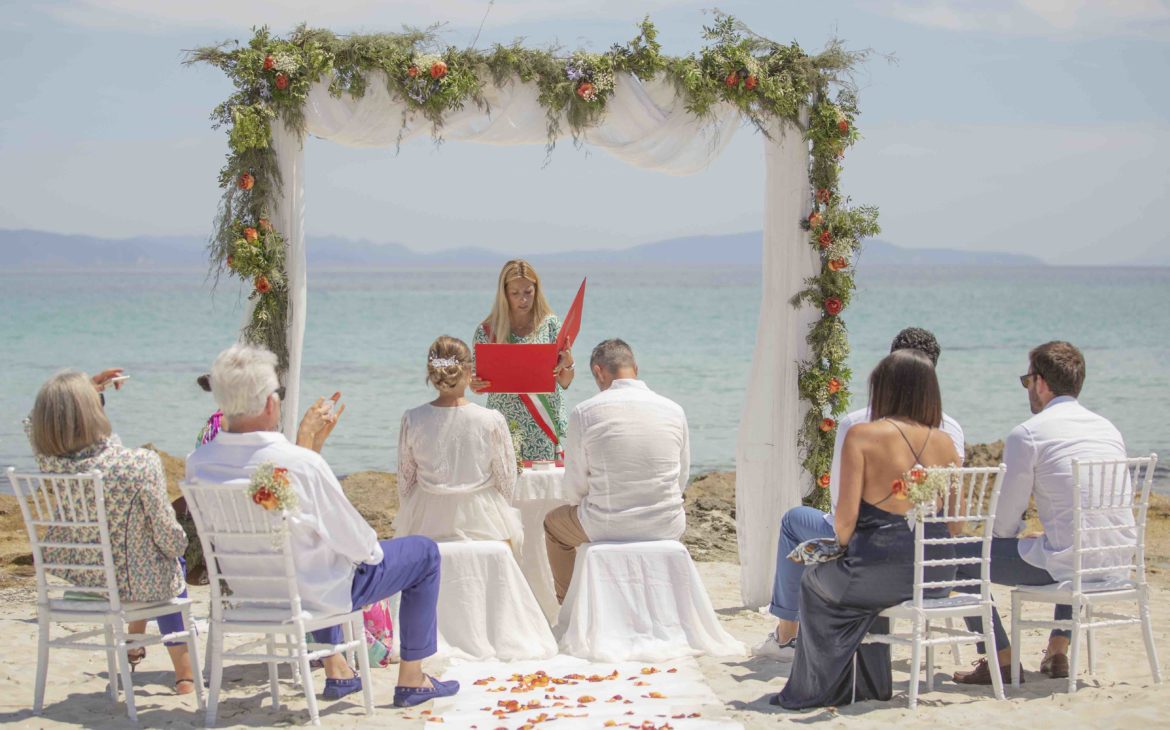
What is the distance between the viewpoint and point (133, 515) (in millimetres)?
4875

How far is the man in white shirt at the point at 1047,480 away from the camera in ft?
17.2

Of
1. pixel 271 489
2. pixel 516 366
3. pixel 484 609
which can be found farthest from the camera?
pixel 516 366

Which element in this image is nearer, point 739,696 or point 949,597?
point 949,597

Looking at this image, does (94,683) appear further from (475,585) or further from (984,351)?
(984,351)

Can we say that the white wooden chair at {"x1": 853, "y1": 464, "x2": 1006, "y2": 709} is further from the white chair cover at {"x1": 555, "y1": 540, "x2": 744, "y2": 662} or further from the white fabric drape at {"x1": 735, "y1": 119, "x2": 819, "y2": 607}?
the white fabric drape at {"x1": 735, "y1": 119, "x2": 819, "y2": 607}

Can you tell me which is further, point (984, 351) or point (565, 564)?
point (984, 351)

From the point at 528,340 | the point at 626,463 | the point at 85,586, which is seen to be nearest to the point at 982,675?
the point at 626,463

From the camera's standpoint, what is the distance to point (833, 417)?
24.2 feet

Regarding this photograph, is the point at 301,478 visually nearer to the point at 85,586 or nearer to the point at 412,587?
the point at 412,587

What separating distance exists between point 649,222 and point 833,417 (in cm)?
6327

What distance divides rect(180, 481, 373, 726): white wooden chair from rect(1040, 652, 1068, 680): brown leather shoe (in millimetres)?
2918

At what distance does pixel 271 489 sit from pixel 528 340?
122 inches

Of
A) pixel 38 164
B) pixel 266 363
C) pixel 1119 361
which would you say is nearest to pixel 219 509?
pixel 266 363

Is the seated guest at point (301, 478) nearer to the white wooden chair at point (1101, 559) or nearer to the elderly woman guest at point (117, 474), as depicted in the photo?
the elderly woman guest at point (117, 474)
